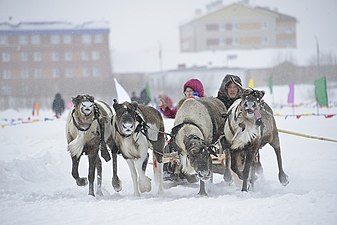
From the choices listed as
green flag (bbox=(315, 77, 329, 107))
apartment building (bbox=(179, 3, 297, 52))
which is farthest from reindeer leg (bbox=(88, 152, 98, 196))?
apartment building (bbox=(179, 3, 297, 52))

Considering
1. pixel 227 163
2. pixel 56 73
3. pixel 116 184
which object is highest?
pixel 56 73

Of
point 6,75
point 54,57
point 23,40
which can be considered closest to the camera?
point 6,75

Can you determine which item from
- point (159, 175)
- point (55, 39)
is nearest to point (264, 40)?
point (55, 39)

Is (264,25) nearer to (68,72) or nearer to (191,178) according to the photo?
(68,72)

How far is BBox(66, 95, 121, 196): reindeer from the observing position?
9.49 m

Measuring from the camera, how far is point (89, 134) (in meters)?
9.63

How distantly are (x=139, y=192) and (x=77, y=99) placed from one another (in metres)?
1.83

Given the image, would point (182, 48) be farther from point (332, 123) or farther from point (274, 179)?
point (274, 179)

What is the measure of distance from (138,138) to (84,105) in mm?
1018

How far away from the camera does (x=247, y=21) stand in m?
84.5

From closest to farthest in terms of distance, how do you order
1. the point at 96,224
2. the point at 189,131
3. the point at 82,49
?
1. the point at 96,224
2. the point at 189,131
3. the point at 82,49

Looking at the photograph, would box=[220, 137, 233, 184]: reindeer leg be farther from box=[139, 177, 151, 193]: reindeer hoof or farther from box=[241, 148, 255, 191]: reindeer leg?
box=[139, 177, 151, 193]: reindeer hoof

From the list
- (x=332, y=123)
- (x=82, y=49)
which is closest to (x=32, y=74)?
(x=82, y=49)

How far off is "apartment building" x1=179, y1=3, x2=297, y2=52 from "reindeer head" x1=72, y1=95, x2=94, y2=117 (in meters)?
74.9
